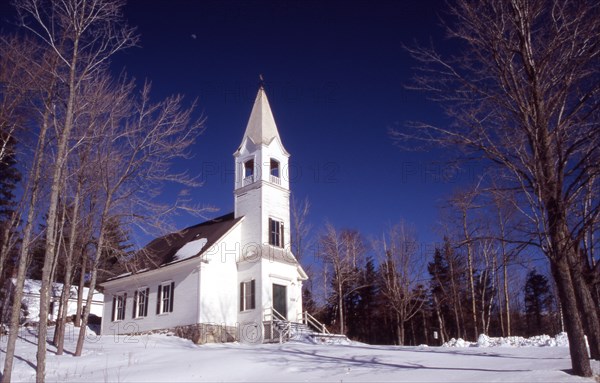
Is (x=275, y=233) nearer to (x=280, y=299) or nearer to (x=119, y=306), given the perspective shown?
(x=280, y=299)

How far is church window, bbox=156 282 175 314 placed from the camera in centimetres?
2691

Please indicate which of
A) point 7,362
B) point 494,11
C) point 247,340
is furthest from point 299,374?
point 247,340

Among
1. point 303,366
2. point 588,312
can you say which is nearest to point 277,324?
point 303,366

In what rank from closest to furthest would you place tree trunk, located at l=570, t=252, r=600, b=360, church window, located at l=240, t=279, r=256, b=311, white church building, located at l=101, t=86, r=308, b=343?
1. tree trunk, located at l=570, t=252, r=600, b=360
2. white church building, located at l=101, t=86, r=308, b=343
3. church window, located at l=240, t=279, r=256, b=311

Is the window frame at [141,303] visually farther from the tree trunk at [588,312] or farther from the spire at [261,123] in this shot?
the tree trunk at [588,312]

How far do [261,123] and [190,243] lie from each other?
8135 mm

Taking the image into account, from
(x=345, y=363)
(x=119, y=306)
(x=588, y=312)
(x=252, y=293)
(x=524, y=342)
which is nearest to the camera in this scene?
(x=588, y=312)

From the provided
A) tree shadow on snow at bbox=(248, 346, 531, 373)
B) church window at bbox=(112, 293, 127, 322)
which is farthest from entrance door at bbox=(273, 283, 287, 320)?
church window at bbox=(112, 293, 127, 322)

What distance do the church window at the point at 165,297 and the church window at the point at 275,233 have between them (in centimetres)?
586

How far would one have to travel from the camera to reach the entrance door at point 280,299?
85.5ft

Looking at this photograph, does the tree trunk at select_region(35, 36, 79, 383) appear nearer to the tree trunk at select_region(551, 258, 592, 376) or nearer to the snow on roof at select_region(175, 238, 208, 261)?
the tree trunk at select_region(551, 258, 592, 376)

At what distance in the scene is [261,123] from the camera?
29.8 m

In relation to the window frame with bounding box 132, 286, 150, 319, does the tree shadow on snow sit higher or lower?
lower

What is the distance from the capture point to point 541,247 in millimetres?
10359
